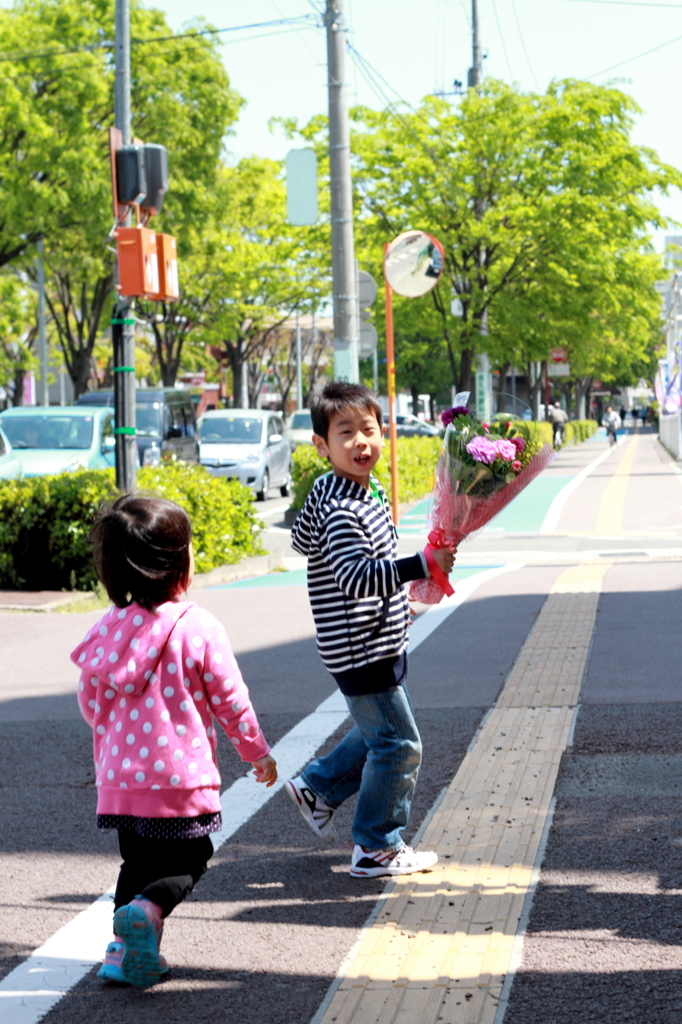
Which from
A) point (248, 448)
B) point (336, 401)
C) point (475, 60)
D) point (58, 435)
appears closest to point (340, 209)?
point (58, 435)

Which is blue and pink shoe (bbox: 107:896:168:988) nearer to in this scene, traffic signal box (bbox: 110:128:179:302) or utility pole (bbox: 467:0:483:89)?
traffic signal box (bbox: 110:128:179:302)

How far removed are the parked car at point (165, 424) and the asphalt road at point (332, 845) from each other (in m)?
11.7

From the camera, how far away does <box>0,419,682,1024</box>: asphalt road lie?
10.4ft

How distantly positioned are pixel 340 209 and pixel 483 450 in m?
11.6

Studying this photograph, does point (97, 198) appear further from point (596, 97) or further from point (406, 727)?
point (406, 727)

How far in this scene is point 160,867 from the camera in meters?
3.22

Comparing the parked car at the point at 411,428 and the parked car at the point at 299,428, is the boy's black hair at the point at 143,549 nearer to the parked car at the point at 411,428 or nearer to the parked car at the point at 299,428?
the parked car at the point at 299,428

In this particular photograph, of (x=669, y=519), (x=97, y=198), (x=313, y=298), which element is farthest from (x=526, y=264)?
(x=313, y=298)

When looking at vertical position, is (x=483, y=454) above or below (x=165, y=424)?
above

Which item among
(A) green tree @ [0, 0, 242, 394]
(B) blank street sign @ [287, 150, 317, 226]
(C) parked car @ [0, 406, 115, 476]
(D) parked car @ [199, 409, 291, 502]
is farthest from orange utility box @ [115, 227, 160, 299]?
(A) green tree @ [0, 0, 242, 394]

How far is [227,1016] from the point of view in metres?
3.06

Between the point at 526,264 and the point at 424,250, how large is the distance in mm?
12793

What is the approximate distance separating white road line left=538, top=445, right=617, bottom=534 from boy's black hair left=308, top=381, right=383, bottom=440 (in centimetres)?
1221

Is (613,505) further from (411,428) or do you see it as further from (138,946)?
(411,428)
